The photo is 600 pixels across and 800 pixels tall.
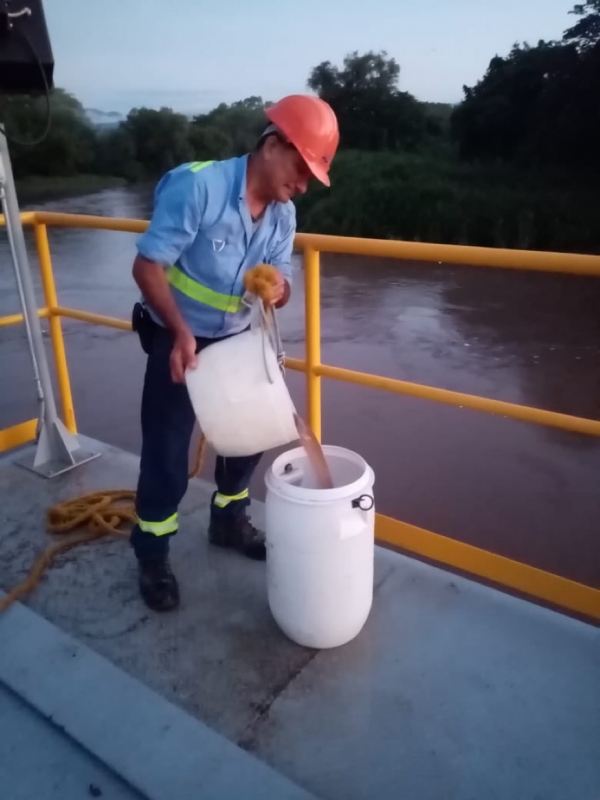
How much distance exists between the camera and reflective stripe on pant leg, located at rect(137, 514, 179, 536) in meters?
2.14

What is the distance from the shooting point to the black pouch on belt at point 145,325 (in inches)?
79.4

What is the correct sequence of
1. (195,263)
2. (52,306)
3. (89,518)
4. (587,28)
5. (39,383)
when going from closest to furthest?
(195,263), (89,518), (39,383), (52,306), (587,28)

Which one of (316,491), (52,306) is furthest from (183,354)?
(52,306)

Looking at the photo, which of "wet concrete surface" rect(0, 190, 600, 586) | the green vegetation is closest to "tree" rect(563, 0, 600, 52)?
the green vegetation

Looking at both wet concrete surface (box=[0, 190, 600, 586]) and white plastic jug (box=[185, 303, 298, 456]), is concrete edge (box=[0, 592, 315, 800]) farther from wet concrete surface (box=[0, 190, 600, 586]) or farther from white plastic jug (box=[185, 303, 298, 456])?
wet concrete surface (box=[0, 190, 600, 586])

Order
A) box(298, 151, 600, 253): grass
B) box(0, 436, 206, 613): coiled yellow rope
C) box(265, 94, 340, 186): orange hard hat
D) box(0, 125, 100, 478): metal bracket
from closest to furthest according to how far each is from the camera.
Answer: box(265, 94, 340, 186): orange hard hat → box(0, 436, 206, 613): coiled yellow rope → box(0, 125, 100, 478): metal bracket → box(298, 151, 600, 253): grass

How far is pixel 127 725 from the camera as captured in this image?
167 cm

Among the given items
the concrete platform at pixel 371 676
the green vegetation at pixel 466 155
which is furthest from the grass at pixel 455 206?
the concrete platform at pixel 371 676

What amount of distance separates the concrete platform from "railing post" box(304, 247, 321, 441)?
56 cm

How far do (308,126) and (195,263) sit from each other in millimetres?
459

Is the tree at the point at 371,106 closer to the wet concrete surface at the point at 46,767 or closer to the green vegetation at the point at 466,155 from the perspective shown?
the green vegetation at the point at 466,155

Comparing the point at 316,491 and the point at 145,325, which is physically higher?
the point at 145,325

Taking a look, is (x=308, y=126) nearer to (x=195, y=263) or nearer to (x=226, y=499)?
(x=195, y=263)

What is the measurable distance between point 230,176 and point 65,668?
1358 mm
